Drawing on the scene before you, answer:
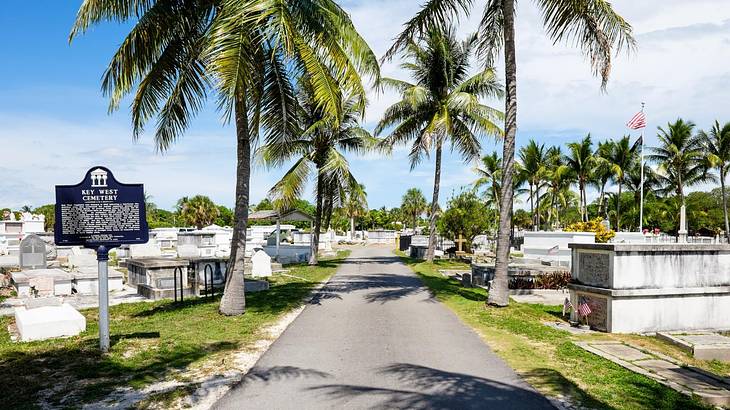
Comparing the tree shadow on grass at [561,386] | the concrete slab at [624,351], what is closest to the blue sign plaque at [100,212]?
the tree shadow on grass at [561,386]

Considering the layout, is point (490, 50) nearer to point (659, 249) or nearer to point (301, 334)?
point (659, 249)

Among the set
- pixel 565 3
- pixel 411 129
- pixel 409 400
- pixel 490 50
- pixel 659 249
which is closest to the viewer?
pixel 409 400

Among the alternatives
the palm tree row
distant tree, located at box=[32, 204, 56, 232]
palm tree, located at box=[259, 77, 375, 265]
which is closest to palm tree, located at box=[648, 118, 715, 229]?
the palm tree row

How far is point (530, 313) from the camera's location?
454 inches

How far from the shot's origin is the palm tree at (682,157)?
41.7 m

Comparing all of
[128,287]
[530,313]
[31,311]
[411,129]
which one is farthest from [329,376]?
[411,129]

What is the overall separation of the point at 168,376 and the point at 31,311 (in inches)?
167

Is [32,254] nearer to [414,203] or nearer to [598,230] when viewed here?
[598,230]

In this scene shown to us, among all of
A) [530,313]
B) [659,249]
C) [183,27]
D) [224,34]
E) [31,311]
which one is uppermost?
[183,27]

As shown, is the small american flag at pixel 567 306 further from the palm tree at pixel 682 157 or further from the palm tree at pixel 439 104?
the palm tree at pixel 682 157

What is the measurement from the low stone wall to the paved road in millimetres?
2847

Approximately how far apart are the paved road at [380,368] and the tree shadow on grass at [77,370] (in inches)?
47.8

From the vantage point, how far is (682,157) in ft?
138

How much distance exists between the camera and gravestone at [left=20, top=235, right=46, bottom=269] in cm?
1750
